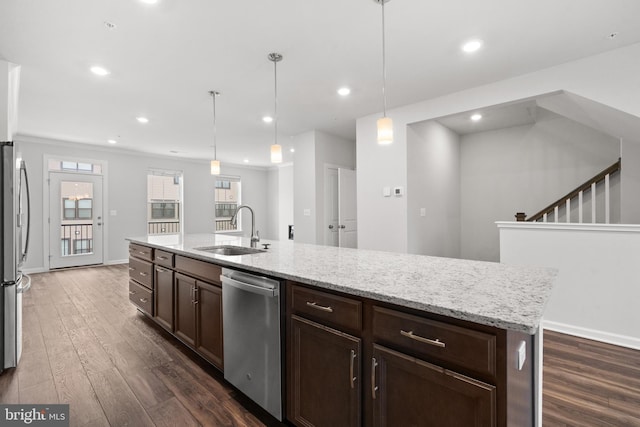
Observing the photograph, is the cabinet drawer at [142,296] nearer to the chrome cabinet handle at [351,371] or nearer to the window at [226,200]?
the chrome cabinet handle at [351,371]

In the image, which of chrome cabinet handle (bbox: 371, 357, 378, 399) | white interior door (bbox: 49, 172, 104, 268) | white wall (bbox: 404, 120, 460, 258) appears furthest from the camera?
white interior door (bbox: 49, 172, 104, 268)

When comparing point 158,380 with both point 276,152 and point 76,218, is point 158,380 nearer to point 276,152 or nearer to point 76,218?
point 276,152

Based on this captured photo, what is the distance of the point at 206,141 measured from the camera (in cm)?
613

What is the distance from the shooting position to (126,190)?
6.95 meters

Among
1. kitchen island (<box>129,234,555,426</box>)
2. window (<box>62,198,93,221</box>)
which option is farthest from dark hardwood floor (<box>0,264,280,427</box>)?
window (<box>62,198,93,221</box>)

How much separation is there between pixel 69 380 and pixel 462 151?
604cm

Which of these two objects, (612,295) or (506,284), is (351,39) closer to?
(506,284)

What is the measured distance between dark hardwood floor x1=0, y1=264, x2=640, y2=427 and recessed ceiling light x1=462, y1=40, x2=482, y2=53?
2622 millimetres

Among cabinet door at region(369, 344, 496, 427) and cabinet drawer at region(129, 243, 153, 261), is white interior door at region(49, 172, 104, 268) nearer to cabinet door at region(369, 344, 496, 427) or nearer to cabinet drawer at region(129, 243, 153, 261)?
cabinet drawer at region(129, 243, 153, 261)

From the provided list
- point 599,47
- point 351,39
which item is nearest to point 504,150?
point 599,47

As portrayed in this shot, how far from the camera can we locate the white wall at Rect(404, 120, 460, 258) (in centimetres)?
424

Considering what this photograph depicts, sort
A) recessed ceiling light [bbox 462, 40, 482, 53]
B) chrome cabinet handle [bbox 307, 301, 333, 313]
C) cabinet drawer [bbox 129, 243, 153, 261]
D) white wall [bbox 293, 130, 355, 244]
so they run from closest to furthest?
chrome cabinet handle [bbox 307, 301, 333, 313] → recessed ceiling light [bbox 462, 40, 482, 53] → cabinet drawer [bbox 129, 243, 153, 261] → white wall [bbox 293, 130, 355, 244]

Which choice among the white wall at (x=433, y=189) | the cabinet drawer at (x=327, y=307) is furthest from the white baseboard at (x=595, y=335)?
the cabinet drawer at (x=327, y=307)

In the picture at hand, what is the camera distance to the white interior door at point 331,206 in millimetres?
5492
